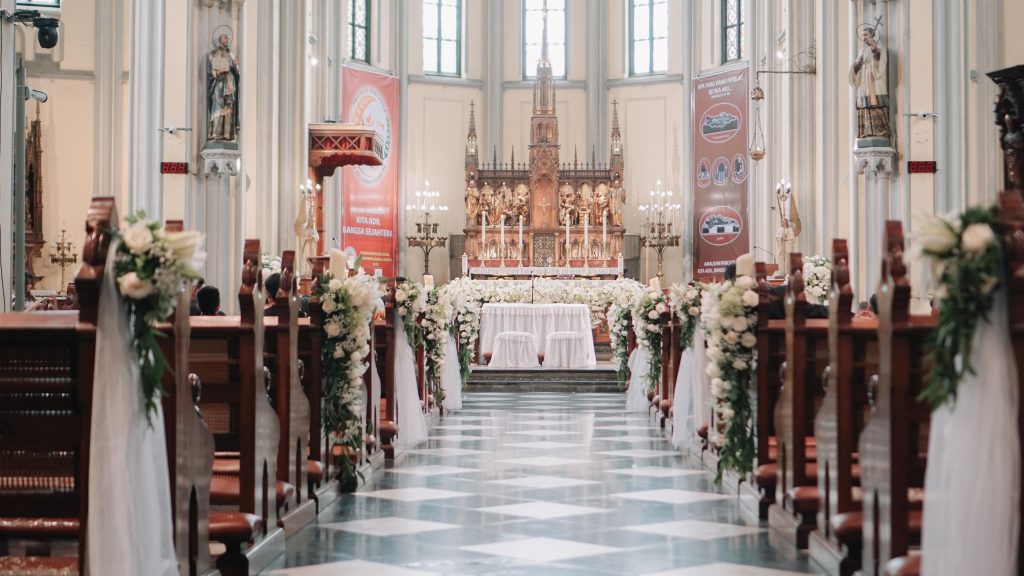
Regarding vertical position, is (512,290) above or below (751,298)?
above

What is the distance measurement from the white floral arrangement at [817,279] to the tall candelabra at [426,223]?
350 inches

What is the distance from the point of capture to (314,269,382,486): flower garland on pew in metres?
6.79

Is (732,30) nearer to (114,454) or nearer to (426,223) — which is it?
(426,223)

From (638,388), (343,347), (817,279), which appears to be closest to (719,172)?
(817,279)

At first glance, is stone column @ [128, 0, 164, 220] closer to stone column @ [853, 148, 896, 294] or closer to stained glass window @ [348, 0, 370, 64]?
stone column @ [853, 148, 896, 294]

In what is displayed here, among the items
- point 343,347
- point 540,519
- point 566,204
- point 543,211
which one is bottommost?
point 540,519

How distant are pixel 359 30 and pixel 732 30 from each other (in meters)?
7.39

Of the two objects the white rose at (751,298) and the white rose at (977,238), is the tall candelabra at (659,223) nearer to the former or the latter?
the white rose at (751,298)

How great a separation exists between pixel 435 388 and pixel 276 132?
734 centimetres

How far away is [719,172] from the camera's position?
23203mm

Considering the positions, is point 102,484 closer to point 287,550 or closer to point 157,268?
point 157,268

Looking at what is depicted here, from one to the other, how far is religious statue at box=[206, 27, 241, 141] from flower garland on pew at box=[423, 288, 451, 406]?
4.02 metres

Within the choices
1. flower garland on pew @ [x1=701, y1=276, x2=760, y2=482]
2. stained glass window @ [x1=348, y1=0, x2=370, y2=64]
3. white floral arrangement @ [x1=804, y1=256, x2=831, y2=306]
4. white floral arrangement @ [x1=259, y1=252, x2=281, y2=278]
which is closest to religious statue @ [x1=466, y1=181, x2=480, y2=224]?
stained glass window @ [x1=348, y1=0, x2=370, y2=64]

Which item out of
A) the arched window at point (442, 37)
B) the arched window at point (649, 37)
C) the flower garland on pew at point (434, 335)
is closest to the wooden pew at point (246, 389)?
the flower garland on pew at point (434, 335)
